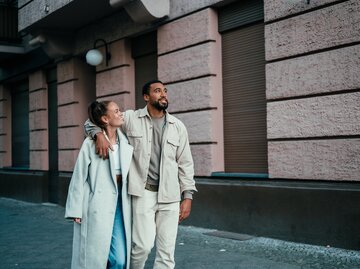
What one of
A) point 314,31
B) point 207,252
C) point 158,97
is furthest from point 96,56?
point 158,97

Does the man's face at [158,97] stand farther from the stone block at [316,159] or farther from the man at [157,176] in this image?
the stone block at [316,159]

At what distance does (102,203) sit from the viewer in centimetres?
394

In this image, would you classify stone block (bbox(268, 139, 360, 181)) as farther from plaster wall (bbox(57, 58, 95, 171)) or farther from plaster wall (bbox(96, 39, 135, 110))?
plaster wall (bbox(57, 58, 95, 171))

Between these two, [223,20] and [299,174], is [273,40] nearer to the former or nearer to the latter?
[223,20]

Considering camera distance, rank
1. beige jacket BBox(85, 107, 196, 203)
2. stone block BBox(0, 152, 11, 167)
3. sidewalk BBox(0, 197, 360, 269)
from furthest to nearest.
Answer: stone block BBox(0, 152, 11, 167) → sidewalk BBox(0, 197, 360, 269) → beige jacket BBox(85, 107, 196, 203)

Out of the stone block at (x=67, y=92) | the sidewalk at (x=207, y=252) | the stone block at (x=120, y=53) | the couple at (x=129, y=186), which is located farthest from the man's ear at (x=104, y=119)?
the stone block at (x=67, y=92)

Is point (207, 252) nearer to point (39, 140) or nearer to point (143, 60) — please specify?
point (143, 60)

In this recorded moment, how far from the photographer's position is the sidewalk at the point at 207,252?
5.69m

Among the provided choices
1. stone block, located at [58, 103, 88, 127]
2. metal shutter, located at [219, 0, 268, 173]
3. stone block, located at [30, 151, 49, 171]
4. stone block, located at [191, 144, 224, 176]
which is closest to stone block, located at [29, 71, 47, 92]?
stone block, located at [58, 103, 88, 127]

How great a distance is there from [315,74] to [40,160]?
9.10 meters

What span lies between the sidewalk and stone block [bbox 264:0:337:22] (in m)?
3.11

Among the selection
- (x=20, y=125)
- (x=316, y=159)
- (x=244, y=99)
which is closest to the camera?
(x=316, y=159)

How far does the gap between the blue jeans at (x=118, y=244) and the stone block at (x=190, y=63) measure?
4.59 meters

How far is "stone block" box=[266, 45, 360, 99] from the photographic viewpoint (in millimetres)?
6207
